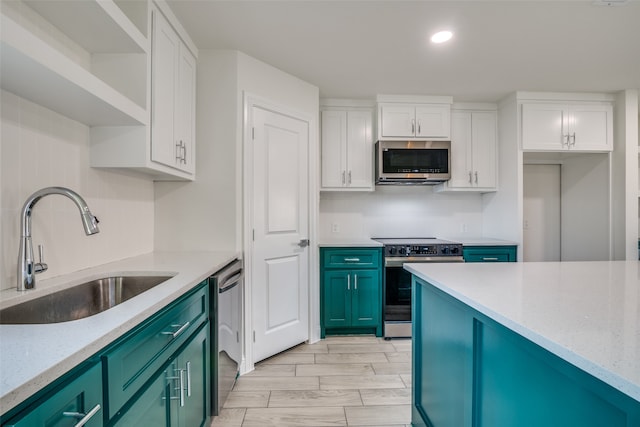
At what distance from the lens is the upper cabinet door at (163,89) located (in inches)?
66.0

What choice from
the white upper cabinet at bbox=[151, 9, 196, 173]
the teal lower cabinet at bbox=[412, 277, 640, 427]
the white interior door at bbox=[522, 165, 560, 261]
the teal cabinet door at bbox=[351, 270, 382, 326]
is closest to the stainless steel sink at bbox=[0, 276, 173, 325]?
the white upper cabinet at bbox=[151, 9, 196, 173]

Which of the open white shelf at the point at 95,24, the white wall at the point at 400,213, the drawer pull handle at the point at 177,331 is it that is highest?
the open white shelf at the point at 95,24

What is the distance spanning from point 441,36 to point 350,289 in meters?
2.25

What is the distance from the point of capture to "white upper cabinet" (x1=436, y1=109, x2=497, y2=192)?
342 cm

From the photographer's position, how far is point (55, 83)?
110 centimetres

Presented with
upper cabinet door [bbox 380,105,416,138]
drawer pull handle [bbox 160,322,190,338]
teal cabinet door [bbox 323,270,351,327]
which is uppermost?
upper cabinet door [bbox 380,105,416,138]

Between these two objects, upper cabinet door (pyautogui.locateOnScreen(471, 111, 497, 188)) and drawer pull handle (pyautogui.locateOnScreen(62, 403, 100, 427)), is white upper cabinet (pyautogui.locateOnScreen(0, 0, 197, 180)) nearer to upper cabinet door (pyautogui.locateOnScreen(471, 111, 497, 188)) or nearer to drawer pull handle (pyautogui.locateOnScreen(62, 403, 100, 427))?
drawer pull handle (pyautogui.locateOnScreen(62, 403, 100, 427))

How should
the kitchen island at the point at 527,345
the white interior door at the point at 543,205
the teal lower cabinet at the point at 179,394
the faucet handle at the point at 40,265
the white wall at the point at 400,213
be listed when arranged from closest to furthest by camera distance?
the kitchen island at the point at 527,345 < the teal lower cabinet at the point at 179,394 < the faucet handle at the point at 40,265 < the white wall at the point at 400,213 < the white interior door at the point at 543,205

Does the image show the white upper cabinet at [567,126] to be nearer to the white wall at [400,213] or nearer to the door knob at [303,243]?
the white wall at [400,213]

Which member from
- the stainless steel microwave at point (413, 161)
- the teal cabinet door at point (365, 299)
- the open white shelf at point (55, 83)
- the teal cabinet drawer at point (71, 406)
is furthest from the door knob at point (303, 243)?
the teal cabinet drawer at point (71, 406)

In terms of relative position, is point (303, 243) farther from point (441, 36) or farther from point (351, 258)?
point (441, 36)

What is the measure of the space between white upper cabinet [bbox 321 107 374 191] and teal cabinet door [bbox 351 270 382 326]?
0.95 meters

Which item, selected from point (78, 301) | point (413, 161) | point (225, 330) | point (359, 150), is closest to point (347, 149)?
point (359, 150)

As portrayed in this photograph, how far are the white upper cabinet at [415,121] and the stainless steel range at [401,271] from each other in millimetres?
1155
